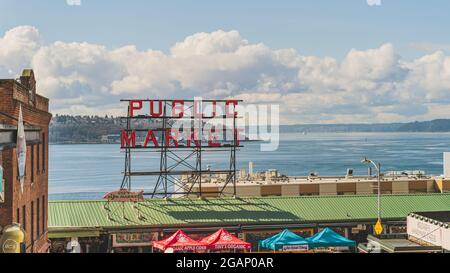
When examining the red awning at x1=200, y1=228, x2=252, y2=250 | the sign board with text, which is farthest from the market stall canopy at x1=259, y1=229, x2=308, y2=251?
the sign board with text

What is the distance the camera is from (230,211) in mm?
39688

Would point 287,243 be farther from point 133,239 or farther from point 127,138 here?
point 127,138

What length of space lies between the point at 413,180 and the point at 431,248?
135ft

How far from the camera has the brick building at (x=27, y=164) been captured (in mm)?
23734

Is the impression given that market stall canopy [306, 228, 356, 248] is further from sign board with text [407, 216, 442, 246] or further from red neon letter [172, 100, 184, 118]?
red neon letter [172, 100, 184, 118]

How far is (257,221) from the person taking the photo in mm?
37750

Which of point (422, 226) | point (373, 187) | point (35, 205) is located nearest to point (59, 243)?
point (35, 205)

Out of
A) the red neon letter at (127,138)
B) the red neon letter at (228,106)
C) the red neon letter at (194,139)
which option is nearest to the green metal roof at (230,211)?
the red neon letter at (127,138)

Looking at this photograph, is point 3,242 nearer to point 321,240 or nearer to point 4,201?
point 4,201

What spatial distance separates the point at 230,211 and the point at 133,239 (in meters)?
7.09

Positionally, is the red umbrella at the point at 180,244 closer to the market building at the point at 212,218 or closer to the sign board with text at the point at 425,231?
the market building at the point at 212,218

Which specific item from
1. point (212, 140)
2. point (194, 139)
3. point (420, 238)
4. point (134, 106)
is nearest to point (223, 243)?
point (420, 238)

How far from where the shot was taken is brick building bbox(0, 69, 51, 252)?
23734 millimetres
